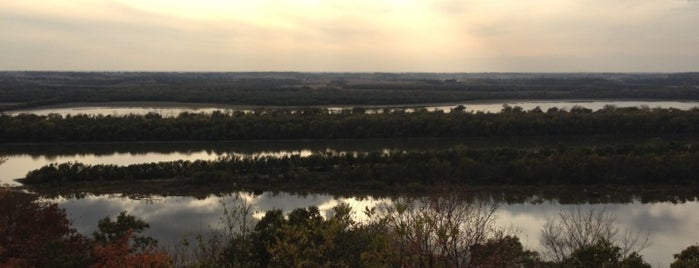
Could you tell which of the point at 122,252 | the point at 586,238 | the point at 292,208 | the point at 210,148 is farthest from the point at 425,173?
the point at 122,252

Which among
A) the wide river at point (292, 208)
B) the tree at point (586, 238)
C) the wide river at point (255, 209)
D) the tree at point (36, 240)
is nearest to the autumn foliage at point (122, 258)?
the tree at point (36, 240)

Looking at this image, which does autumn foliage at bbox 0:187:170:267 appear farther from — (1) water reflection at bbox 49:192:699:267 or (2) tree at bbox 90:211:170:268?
(1) water reflection at bbox 49:192:699:267

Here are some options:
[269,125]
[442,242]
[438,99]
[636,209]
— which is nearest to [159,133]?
[269,125]

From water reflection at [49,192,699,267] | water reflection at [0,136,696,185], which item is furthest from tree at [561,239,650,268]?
water reflection at [0,136,696,185]

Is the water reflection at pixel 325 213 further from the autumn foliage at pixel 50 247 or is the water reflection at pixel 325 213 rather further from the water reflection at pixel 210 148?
the water reflection at pixel 210 148

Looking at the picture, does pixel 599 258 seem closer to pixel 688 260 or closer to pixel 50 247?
pixel 688 260
